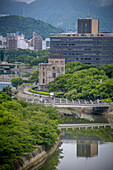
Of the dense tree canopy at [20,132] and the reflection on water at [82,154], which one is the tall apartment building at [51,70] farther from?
the dense tree canopy at [20,132]

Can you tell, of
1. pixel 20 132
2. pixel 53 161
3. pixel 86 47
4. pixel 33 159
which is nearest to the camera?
pixel 20 132

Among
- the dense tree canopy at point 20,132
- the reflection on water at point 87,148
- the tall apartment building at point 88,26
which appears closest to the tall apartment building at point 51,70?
the tall apartment building at point 88,26

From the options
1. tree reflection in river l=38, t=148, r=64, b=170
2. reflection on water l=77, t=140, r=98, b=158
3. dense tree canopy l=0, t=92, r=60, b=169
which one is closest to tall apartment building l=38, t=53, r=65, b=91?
dense tree canopy l=0, t=92, r=60, b=169

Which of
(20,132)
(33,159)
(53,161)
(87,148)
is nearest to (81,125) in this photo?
(87,148)

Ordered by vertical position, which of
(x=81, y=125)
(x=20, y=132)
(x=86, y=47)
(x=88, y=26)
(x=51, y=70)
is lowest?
(x=81, y=125)

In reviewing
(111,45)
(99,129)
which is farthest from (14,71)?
(99,129)

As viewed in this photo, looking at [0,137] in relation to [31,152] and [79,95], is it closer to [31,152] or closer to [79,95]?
[31,152]

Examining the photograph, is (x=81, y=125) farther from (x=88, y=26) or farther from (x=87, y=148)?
(x=88, y=26)
